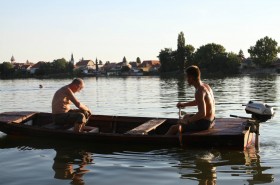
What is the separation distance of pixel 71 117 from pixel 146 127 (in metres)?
2.27

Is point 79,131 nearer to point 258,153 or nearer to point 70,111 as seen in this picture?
point 70,111

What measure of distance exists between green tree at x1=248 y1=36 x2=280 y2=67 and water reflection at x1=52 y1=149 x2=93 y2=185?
117m

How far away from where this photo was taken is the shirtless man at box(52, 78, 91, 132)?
37.9 feet

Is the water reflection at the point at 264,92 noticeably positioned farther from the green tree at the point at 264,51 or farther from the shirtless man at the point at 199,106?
the green tree at the point at 264,51

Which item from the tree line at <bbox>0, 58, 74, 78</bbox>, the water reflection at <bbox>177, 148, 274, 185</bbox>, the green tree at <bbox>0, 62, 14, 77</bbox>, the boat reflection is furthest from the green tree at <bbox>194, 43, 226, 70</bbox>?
the water reflection at <bbox>177, 148, 274, 185</bbox>

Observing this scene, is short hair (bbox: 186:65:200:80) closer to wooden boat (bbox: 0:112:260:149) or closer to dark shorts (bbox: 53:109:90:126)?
wooden boat (bbox: 0:112:260:149)

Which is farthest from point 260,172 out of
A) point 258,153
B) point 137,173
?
point 137,173

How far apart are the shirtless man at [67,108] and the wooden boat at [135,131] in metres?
0.30

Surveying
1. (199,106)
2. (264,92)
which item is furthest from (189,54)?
(199,106)

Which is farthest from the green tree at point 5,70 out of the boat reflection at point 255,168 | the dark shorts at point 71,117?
the boat reflection at point 255,168

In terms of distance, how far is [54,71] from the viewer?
149 meters

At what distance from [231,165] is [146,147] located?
2478mm

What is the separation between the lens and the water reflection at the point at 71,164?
832 cm

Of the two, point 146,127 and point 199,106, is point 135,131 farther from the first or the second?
point 199,106
